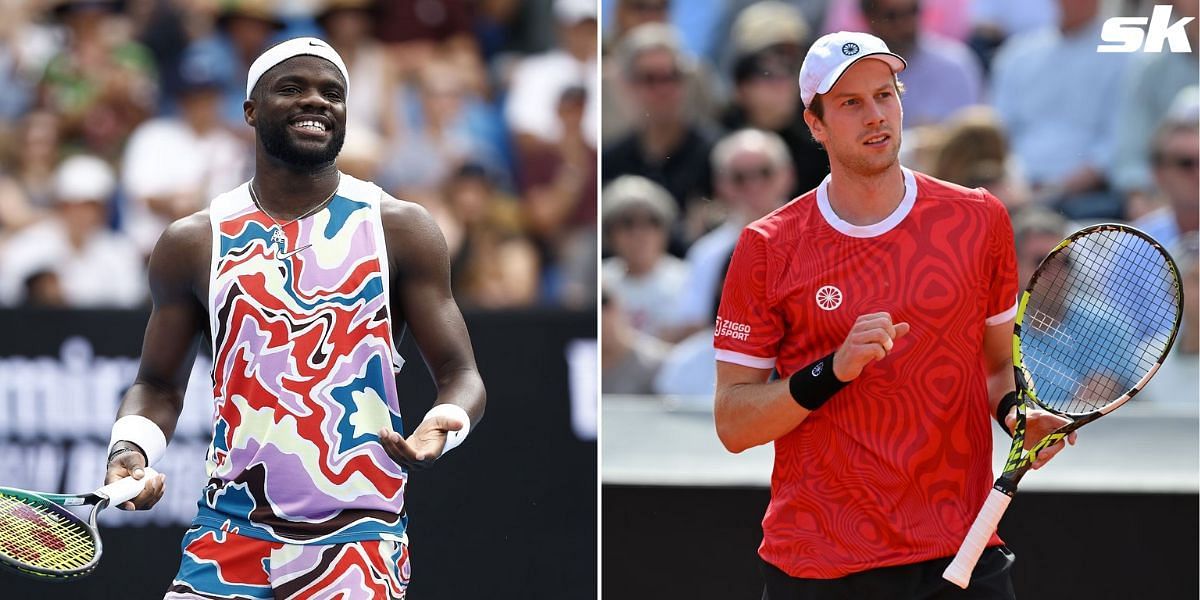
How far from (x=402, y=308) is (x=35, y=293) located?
5520 mm

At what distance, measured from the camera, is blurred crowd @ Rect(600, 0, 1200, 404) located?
6.70m

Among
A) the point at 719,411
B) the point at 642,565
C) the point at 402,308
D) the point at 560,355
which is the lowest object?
the point at 642,565

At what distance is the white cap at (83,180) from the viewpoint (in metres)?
8.78

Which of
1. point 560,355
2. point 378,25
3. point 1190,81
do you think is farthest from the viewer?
point 378,25

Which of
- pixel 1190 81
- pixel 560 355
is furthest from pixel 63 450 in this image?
pixel 1190 81

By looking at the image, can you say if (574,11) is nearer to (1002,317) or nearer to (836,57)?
(836,57)

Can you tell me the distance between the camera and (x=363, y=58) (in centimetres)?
916

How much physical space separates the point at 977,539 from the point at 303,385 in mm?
1518

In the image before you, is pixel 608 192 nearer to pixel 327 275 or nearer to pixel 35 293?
pixel 35 293

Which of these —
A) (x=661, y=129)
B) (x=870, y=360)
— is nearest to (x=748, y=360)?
(x=870, y=360)

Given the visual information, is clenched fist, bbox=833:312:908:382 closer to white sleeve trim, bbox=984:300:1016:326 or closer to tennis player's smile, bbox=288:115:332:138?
white sleeve trim, bbox=984:300:1016:326

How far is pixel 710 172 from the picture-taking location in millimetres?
7188

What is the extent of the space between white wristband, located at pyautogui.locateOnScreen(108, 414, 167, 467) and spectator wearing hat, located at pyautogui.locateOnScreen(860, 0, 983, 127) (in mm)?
4159

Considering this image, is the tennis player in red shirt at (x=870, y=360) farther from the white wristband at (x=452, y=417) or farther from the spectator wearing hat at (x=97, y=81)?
the spectator wearing hat at (x=97, y=81)
